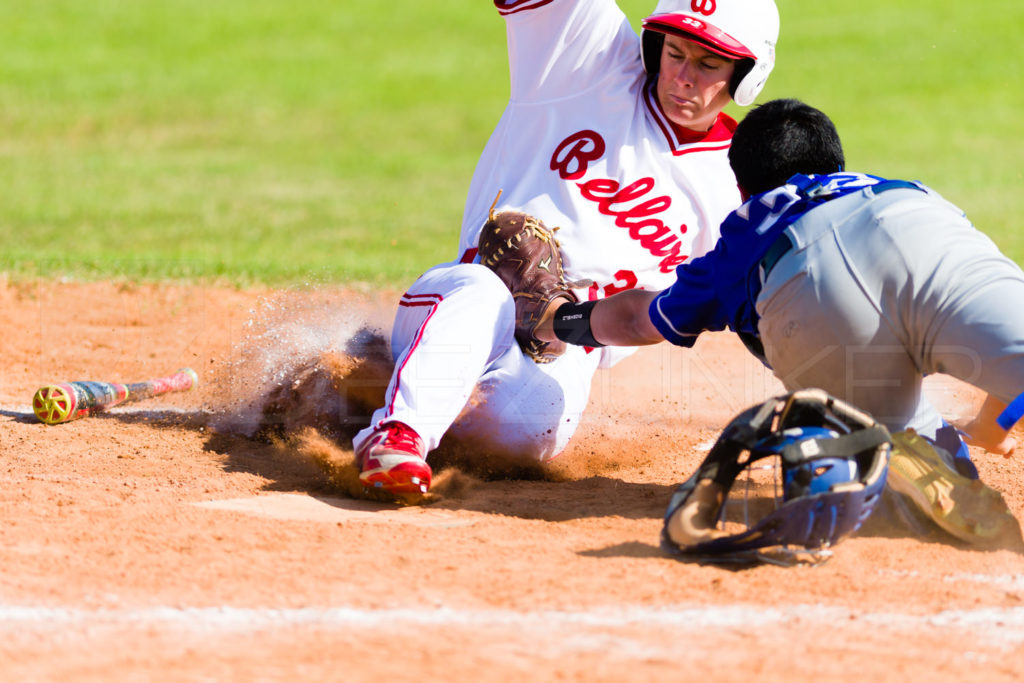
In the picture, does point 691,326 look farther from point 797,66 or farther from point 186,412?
point 797,66

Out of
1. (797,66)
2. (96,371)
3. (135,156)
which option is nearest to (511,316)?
(96,371)

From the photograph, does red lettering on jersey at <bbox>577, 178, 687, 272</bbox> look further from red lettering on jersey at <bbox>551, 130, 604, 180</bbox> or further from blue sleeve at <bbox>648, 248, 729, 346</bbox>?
blue sleeve at <bbox>648, 248, 729, 346</bbox>

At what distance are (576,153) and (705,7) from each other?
0.76 metres

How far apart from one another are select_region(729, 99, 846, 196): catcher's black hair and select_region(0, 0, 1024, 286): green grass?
4.44 m

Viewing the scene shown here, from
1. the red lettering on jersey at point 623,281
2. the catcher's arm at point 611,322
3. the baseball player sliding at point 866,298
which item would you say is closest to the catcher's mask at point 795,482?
the baseball player sliding at point 866,298

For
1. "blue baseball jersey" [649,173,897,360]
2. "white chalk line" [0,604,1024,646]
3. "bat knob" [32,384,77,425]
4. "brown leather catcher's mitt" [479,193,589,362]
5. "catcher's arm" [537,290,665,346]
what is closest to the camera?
"white chalk line" [0,604,1024,646]

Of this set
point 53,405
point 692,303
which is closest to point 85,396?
point 53,405

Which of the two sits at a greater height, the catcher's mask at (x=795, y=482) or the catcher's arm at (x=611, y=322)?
the catcher's arm at (x=611, y=322)

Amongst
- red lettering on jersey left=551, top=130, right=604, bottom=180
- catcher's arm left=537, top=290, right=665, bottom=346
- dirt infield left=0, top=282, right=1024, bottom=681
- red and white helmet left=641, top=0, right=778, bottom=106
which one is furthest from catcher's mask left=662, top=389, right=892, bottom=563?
red and white helmet left=641, top=0, right=778, bottom=106

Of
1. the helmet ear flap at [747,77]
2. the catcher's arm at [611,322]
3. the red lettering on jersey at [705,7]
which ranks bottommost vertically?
the catcher's arm at [611,322]

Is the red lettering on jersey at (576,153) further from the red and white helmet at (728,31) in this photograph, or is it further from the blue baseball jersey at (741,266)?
the blue baseball jersey at (741,266)

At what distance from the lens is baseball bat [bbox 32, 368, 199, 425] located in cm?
483

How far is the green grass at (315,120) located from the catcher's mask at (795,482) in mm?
4797

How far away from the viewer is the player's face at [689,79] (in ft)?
14.6
